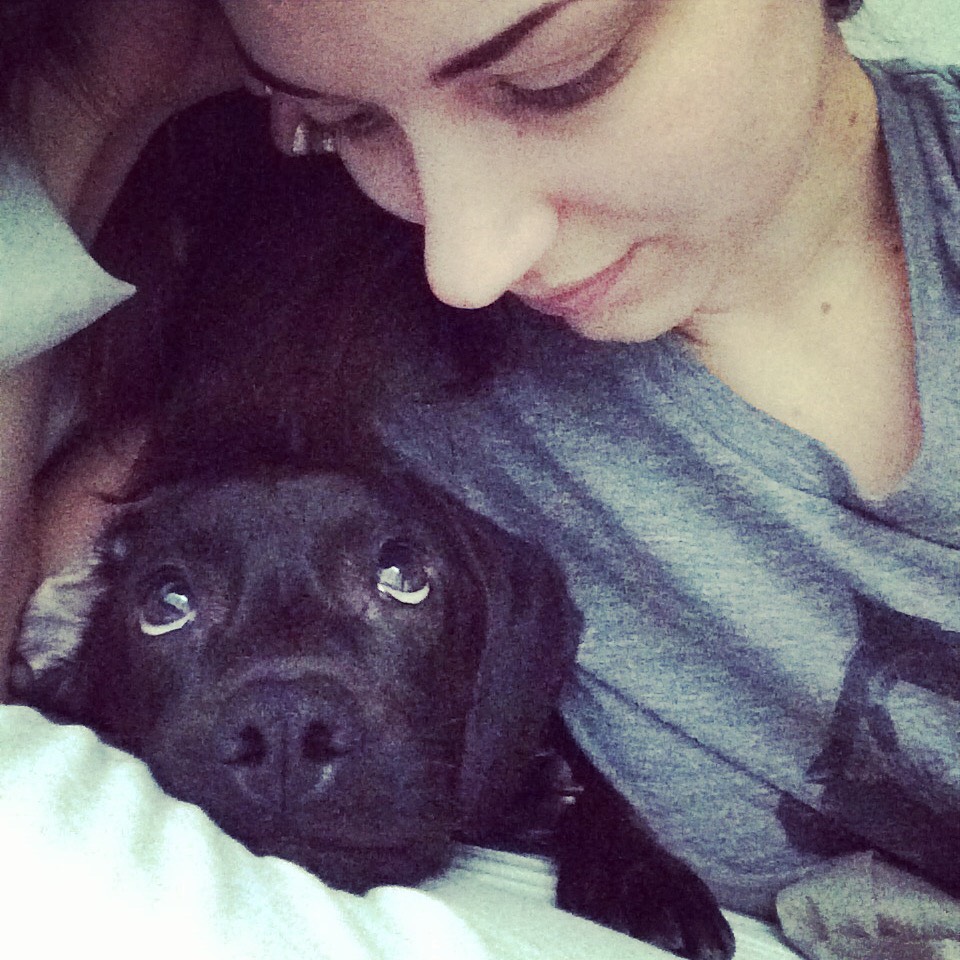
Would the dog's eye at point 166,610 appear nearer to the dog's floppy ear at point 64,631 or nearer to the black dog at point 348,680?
the black dog at point 348,680

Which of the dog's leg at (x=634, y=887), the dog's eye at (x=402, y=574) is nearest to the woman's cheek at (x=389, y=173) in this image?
the dog's eye at (x=402, y=574)

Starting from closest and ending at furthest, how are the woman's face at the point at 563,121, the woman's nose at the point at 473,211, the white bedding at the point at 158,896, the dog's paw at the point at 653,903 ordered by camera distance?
the white bedding at the point at 158,896 < the woman's face at the point at 563,121 < the woman's nose at the point at 473,211 < the dog's paw at the point at 653,903

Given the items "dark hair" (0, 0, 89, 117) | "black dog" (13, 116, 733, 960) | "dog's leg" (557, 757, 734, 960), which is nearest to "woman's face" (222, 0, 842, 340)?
"dark hair" (0, 0, 89, 117)

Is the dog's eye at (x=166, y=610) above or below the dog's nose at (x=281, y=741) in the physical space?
below

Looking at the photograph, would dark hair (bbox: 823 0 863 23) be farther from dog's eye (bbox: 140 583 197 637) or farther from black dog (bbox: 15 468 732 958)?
dog's eye (bbox: 140 583 197 637)

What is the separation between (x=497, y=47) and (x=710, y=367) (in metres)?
0.55

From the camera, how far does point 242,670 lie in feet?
3.11

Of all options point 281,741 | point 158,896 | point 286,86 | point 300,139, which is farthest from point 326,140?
point 158,896

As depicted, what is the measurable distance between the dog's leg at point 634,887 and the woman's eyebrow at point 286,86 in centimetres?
85

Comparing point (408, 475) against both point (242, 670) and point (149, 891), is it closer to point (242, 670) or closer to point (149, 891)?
point (242, 670)

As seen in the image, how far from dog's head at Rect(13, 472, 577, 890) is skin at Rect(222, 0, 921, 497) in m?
0.34

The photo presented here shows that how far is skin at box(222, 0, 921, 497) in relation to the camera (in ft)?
2.32

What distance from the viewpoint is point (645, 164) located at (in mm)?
782

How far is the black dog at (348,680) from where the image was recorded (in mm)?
889
